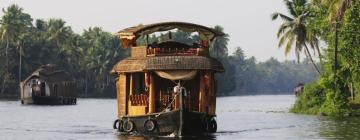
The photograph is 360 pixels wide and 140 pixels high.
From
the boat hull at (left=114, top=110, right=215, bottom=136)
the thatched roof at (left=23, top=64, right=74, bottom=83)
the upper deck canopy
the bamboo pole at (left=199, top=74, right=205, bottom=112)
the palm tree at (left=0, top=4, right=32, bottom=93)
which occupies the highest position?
the palm tree at (left=0, top=4, right=32, bottom=93)

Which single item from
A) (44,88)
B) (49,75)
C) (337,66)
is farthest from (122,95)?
(49,75)

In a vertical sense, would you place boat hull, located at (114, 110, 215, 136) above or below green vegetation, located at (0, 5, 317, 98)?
below

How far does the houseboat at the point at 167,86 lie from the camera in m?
31.8

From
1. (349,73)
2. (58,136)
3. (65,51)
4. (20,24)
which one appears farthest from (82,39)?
(58,136)

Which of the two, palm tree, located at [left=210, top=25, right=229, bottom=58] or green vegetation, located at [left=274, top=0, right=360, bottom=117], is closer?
green vegetation, located at [left=274, top=0, right=360, bottom=117]

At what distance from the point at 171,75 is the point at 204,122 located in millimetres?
2688

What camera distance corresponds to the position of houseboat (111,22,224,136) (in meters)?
31.8

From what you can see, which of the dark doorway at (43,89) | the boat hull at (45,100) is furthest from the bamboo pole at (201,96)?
the dark doorway at (43,89)

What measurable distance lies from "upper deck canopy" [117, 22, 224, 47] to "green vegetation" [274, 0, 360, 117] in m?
11.8

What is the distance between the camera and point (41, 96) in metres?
82.7

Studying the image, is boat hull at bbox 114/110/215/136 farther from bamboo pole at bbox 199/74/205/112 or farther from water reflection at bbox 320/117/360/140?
water reflection at bbox 320/117/360/140

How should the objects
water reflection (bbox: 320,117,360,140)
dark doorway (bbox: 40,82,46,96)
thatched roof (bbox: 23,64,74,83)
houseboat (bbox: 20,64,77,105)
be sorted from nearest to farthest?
water reflection (bbox: 320,117,360,140) → houseboat (bbox: 20,64,77,105) → thatched roof (bbox: 23,64,74,83) → dark doorway (bbox: 40,82,46,96)

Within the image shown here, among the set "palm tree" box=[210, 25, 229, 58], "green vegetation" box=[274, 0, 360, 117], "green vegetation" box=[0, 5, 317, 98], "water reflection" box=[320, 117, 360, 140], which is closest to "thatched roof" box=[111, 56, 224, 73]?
"water reflection" box=[320, 117, 360, 140]

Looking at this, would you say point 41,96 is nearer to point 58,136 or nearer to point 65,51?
point 65,51
